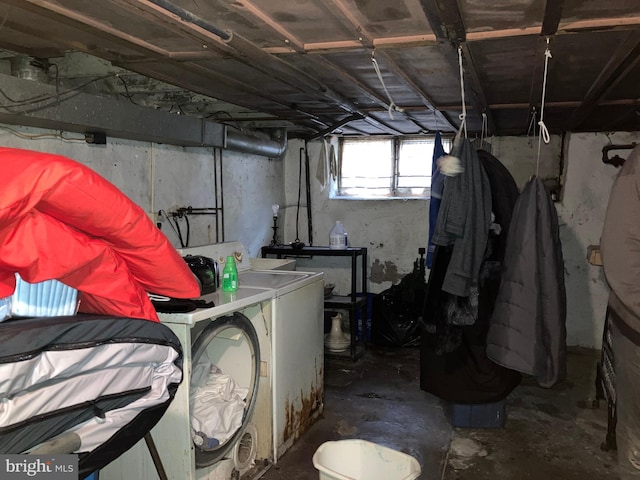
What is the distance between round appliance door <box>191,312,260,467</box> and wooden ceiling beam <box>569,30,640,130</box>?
2023 mm

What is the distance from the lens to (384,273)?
211 inches

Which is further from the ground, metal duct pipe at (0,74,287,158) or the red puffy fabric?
metal duct pipe at (0,74,287,158)

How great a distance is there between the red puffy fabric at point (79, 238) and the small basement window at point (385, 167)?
165 inches

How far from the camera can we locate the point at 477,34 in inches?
81.7

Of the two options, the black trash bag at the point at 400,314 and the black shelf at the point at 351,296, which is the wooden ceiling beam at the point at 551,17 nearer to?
the black shelf at the point at 351,296

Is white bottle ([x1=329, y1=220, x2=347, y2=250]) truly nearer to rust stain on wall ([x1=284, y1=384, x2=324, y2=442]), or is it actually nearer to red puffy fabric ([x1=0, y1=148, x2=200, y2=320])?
rust stain on wall ([x1=284, y1=384, x2=324, y2=442])

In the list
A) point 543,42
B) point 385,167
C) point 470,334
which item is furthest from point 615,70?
point 385,167

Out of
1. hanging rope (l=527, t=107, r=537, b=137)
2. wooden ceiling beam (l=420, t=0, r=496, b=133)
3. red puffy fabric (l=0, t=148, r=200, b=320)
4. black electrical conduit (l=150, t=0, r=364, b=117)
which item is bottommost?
red puffy fabric (l=0, t=148, r=200, b=320)

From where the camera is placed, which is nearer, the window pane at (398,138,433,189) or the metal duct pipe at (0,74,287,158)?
the metal duct pipe at (0,74,287,158)

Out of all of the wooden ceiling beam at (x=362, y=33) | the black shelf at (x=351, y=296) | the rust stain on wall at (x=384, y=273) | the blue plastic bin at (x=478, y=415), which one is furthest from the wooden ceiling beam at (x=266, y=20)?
the rust stain on wall at (x=384, y=273)

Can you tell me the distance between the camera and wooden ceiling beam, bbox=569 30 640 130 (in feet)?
7.02

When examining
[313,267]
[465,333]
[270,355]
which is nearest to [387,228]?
[313,267]

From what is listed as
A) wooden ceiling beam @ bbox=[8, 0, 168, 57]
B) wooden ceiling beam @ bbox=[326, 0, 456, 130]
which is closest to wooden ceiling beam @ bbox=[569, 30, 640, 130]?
wooden ceiling beam @ bbox=[326, 0, 456, 130]

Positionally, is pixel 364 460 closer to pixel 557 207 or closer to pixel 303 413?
pixel 303 413
